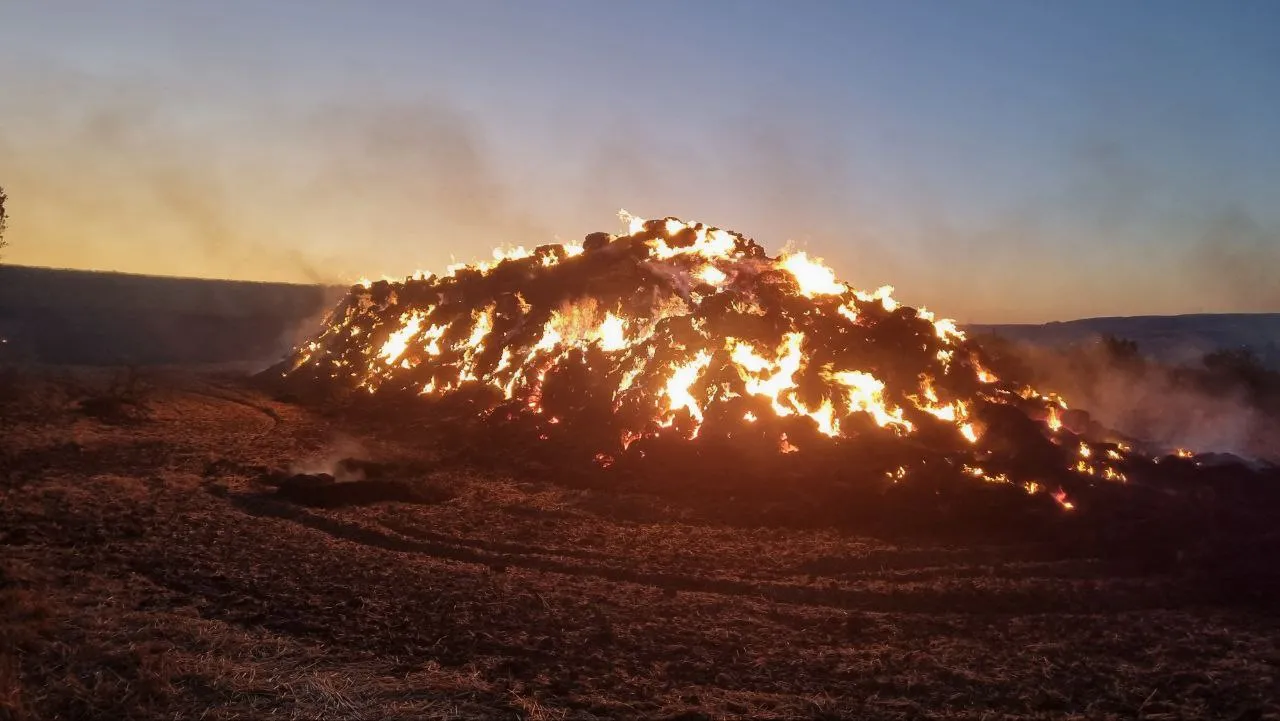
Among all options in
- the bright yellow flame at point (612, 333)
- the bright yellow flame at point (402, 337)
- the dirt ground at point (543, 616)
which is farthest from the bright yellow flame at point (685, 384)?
the bright yellow flame at point (402, 337)

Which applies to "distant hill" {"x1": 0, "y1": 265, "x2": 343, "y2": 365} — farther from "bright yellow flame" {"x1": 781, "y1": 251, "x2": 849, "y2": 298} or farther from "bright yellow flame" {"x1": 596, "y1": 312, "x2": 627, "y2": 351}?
"bright yellow flame" {"x1": 781, "y1": 251, "x2": 849, "y2": 298}

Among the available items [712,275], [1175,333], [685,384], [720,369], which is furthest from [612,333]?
[1175,333]

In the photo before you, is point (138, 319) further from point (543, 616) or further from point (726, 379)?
point (543, 616)

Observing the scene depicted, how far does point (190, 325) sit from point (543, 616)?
2307 inches

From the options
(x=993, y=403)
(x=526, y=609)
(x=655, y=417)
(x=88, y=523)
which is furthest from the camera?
(x=655, y=417)

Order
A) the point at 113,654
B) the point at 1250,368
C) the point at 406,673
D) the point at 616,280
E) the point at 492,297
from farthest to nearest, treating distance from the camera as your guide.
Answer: the point at 1250,368 < the point at 492,297 < the point at 616,280 < the point at 406,673 < the point at 113,654

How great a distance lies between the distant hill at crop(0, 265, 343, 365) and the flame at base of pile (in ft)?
84.0

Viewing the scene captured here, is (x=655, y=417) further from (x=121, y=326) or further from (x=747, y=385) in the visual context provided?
(x=121, y=326)

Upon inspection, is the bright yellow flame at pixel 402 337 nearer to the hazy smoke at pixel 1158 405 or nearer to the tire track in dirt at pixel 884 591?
the tire track in dirt at pixel 884 591

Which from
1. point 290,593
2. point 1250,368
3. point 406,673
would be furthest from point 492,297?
point 1250,368

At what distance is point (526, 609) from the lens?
9672 mm

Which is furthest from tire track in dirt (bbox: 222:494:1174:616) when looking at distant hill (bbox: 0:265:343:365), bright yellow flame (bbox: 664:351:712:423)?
distant hill (bbox: 0:265:343:365)

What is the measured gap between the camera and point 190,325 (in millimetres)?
58594

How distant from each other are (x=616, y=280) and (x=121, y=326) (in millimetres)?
45479
